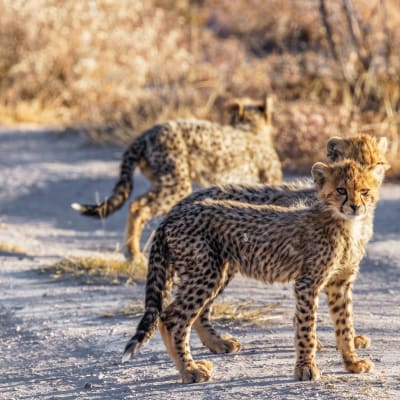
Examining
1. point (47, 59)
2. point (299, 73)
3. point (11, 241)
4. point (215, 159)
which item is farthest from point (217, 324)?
point (47, 59)

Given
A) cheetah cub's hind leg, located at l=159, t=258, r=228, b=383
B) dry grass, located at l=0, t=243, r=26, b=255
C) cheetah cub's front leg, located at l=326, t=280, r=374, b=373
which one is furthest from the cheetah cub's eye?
dry grass, located at l=0, t=243, r=26, b=255

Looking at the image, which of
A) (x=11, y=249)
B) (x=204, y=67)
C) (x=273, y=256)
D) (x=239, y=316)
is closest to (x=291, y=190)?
(x=239, y=316)

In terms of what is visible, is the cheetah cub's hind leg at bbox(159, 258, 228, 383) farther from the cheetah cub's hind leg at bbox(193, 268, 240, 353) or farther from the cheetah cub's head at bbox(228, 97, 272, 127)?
the cheetah cub's head at bbox(228, 97, 272, 127)

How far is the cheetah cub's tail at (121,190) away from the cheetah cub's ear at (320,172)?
9.75ft

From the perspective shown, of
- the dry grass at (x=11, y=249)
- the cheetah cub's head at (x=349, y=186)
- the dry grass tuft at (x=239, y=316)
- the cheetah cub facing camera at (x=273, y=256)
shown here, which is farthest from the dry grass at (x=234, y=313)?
the dry grass at (x=11, y=249)

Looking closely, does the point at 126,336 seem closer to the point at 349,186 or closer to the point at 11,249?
the point at 349,186

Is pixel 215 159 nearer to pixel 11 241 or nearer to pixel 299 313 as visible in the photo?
pixel 11 241

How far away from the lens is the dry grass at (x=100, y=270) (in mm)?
7387

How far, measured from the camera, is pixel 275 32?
706 inches

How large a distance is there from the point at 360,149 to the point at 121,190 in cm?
256

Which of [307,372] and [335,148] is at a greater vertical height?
[335,148]

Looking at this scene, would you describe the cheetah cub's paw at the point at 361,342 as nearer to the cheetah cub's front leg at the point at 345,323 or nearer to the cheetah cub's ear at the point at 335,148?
the cheetah cub's front leg at the point at 345,323

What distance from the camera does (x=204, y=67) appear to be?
1576cm

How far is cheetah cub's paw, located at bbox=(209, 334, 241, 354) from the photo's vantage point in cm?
564
